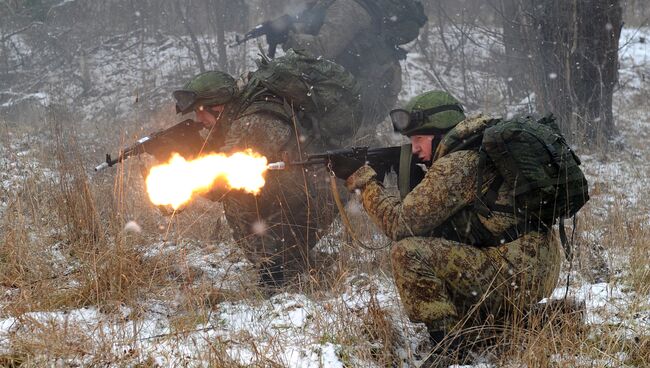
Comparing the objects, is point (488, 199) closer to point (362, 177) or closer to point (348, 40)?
point (362, 177)

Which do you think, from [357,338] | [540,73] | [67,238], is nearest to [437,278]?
[357,338]

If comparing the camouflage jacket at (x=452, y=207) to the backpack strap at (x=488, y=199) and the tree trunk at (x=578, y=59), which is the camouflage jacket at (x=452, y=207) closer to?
the backpack strap at (x=488, y=199)

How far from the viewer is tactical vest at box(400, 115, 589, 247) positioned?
9.12 ft

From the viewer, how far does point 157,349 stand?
2.78 metres

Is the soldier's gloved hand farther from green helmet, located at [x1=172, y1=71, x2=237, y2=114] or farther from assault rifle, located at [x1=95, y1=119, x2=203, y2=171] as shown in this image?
assault rifle, located at [x1=95, y1=119, x2=203, y2=171]

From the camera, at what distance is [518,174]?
2814 millimetres

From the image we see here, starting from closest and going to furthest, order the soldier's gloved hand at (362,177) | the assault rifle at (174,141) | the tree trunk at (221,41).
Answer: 1. the soldier's gloved hand at (362,177)
2. the assault rifle at (174,141)
3. the tree trunk at (221,41)

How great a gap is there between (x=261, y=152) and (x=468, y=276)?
1991 millimetres

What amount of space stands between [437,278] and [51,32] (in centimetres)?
1367

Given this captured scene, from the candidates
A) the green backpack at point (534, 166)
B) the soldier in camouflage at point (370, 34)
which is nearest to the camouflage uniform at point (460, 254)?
the green backpack at point (534, 166)

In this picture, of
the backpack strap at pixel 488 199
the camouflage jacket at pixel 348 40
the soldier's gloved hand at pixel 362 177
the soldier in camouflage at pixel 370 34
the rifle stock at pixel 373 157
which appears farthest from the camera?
the soldier in camouflage at pixel 370 34

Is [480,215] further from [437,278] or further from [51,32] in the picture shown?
[51,32]

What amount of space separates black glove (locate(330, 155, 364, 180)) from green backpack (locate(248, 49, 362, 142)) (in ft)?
4.42

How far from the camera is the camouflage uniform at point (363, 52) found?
7836 millimetres
